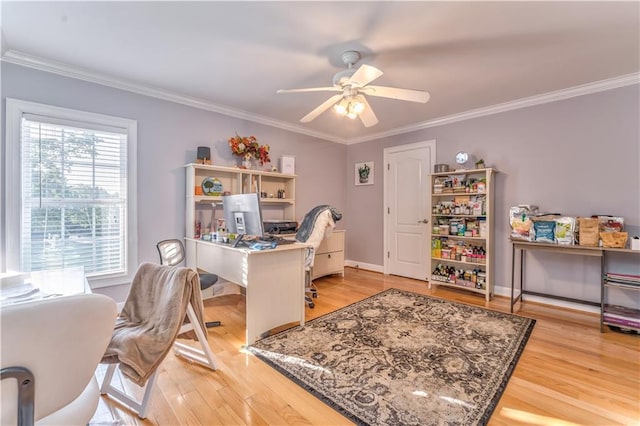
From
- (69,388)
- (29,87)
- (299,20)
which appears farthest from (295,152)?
(69,388)

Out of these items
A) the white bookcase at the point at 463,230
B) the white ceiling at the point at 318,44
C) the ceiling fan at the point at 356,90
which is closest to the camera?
the white ceiling at the point at 318,44

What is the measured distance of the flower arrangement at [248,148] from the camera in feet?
12.4

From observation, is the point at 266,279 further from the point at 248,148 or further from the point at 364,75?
the point at 248,148

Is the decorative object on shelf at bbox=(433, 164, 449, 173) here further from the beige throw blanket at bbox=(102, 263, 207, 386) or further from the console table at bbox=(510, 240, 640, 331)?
the beige throw blanket at bbox=(102, 263, 207, 386)

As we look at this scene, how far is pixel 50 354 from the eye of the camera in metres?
0.88

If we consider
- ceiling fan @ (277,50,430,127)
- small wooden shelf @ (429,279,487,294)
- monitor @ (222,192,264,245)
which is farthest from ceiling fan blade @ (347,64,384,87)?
small wooden shelf @ (429,279,487,294)

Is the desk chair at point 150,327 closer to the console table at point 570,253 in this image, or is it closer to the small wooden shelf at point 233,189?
the small wooden shelf at point 233,189

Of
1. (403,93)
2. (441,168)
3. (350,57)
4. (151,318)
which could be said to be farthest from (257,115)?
(151,318)

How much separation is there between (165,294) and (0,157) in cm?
212

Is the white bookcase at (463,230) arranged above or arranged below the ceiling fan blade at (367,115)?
below

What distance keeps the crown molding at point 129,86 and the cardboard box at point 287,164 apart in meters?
0.50

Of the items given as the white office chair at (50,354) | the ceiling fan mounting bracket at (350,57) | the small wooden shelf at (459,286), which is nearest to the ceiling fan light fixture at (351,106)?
the ceiling fan mounting bracket at (350,57)

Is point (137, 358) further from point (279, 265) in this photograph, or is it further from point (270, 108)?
point (270, 108)

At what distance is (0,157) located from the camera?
7.95 feet
